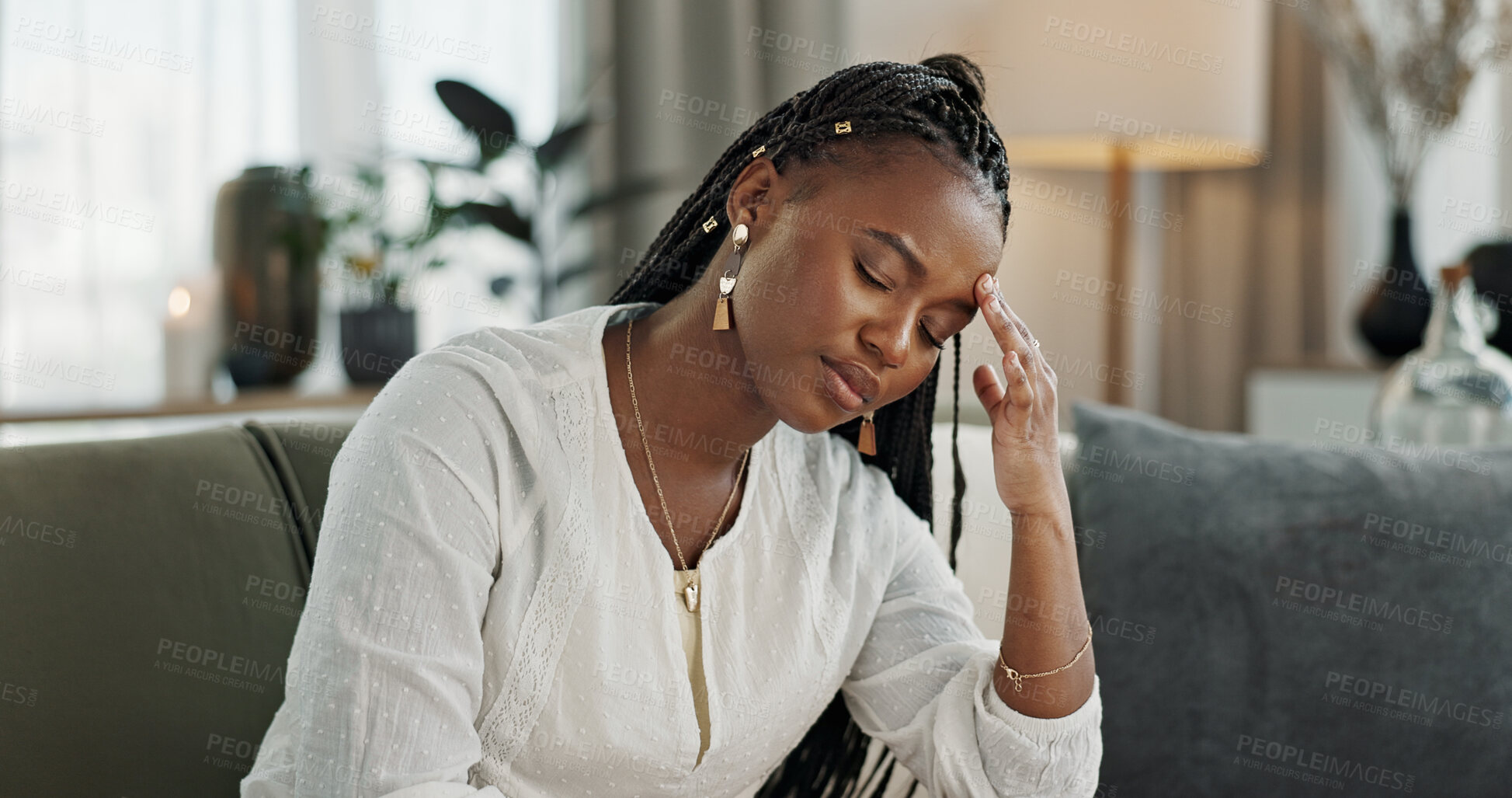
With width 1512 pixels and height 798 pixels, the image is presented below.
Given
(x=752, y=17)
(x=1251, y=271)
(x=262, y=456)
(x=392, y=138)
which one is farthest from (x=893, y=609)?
(x=1251, y=271)

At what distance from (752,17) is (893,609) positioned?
5.98ft

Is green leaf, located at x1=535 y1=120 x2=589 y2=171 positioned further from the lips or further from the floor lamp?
the lips

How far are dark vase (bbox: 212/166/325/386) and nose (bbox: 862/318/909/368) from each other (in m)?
1.49

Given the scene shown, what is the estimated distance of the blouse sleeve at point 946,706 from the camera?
3.64 feet

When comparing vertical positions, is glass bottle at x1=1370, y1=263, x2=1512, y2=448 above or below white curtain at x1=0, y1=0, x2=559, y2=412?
below

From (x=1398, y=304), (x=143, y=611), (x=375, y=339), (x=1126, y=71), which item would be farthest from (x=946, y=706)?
(x=1398, y=304)

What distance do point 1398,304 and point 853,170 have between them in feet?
7.35

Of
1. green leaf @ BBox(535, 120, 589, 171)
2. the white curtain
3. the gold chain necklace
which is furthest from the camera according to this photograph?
green leaf @ BBox(535, 120, 589, 171)

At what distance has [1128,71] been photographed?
2363 mm

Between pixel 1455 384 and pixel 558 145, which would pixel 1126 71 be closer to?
pixel 1455 384

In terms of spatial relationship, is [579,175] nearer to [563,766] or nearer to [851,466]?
[851,466]

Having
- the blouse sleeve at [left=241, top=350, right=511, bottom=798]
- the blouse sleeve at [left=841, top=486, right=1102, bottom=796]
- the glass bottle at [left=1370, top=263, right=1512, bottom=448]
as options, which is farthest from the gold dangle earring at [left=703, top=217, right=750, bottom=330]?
the glass bottle at [left=1370, top=263, right=1512, bottom=448]

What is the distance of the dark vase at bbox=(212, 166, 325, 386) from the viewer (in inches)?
82.4

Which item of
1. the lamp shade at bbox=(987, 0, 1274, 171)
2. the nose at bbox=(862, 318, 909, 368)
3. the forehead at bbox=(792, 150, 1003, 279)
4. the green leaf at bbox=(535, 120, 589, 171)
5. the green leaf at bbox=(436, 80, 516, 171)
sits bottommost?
the nose at bbox=(862, 318, 909, 368)
